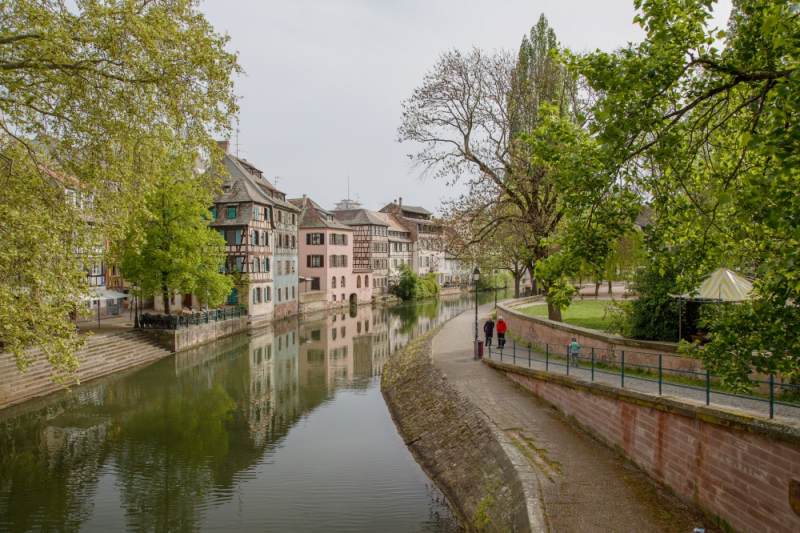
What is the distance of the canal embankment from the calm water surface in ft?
1.43

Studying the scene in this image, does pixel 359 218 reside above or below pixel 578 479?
above

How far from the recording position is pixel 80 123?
12.5 m

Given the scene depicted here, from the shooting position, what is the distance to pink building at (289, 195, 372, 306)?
56.1m

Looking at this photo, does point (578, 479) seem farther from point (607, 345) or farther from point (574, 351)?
point (607, 345)

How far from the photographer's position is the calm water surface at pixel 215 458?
1159 centimetres

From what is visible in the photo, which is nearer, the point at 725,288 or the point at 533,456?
the point at 533,456

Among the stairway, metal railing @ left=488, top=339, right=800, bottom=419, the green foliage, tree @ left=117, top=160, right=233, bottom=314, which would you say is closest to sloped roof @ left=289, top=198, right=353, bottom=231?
tree @ left=117, top=160, right=233, bottom=314

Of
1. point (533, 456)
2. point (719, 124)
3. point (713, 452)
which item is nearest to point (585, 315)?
point (533, 456)

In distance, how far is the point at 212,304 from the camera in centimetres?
3322

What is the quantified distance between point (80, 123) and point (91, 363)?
49.7ft

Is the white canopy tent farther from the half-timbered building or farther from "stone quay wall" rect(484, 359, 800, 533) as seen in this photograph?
the half-timbered building

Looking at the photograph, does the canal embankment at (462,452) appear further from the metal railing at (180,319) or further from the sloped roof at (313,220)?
the sloped roof at (313,220)

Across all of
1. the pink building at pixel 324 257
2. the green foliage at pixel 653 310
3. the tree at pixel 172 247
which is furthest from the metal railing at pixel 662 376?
the pink building at pixel 324 257

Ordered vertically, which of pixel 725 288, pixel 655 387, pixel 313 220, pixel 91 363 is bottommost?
pixel 91 363
